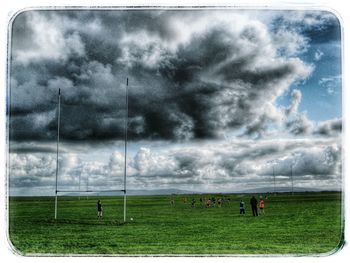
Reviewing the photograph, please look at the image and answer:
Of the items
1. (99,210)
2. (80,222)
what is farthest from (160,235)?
(99,210)

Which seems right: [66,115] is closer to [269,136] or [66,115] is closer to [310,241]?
[269,136]

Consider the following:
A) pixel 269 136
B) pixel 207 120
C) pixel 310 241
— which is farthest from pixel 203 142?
pixel 310 241

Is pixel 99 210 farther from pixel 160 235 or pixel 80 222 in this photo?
pixel 160 235

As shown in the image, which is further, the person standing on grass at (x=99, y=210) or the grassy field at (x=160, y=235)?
the person standing on grass at (x=99, y=210)

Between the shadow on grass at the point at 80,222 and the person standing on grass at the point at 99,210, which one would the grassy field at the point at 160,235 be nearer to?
the shadow on grass at the point at 80,222

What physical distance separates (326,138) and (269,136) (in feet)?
3.61

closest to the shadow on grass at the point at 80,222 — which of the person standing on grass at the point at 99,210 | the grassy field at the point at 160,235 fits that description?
the grassy field at the point at 160,235

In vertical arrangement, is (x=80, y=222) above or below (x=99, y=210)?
below

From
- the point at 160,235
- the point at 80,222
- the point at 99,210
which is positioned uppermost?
the point at 99,210

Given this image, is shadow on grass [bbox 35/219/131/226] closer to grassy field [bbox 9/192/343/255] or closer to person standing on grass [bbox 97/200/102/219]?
grassy field [bbox 9/192/343/255]

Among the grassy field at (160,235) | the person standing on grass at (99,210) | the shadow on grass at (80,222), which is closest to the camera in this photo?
Answer: the grassy field at (160,235)

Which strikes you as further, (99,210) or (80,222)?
(99,210)

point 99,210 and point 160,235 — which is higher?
point 99,210

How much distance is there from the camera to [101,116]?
9477 millimetres
